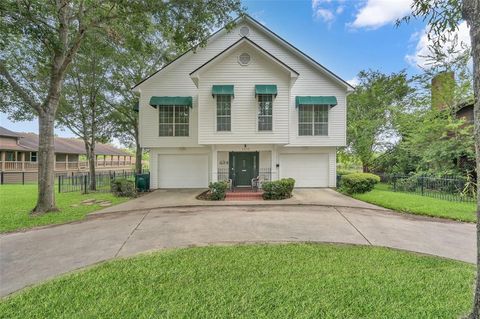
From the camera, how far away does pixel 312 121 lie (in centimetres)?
1470

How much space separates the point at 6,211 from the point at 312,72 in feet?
54.9

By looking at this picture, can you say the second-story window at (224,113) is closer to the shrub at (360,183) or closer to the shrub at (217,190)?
the shrub at (217,190)

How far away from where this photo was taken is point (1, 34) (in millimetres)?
7344

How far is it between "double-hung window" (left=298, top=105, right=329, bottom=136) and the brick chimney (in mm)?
7406

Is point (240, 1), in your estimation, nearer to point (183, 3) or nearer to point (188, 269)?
point (183, 3)

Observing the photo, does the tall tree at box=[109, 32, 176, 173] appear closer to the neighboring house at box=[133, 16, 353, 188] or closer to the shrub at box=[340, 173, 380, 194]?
the neighboring house at box=[133, 16, 353, 188]

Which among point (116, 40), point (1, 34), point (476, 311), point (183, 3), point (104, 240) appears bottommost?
point (104, 240)

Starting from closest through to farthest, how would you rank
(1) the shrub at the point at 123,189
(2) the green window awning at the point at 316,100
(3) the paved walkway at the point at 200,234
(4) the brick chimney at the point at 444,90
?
(3) the paved walkway at the point at 200,234
(1) the shrub at the point at 123,189
(2) the green window awning at the point at 316,100
(4) the brick chimney at the point at 444,90

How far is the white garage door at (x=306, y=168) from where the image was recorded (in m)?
15.1

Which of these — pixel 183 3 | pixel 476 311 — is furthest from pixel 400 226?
pixel 183 3

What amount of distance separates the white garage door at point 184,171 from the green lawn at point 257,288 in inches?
409

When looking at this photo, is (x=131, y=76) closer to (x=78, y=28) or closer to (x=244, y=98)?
(x=78, y=28)

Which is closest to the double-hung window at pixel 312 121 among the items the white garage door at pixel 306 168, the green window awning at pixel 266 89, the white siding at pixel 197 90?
the white siding at pixel 197 90

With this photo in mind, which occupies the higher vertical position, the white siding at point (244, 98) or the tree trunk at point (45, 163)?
the white siding at point (244, 98)
